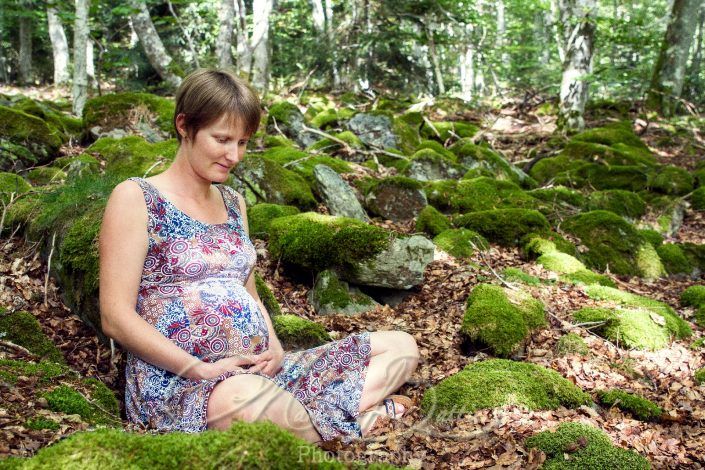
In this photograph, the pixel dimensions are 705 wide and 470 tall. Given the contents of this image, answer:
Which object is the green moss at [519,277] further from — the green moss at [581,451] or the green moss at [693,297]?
the green moss at [581,451]

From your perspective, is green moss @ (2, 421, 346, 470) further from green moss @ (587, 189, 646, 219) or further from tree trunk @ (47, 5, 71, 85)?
tree trunk @ (47, 5, 71, 85)

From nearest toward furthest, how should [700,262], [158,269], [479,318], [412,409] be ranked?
[158,269]
[412,409]
[479,318]
[700,262]

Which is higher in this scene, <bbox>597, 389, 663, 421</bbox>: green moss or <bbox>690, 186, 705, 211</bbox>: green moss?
<bbox>597, 389, 663, 421</bbox>: green moss

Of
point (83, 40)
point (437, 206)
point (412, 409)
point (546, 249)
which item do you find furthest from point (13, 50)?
point (412, 409)

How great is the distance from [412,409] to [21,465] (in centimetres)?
223

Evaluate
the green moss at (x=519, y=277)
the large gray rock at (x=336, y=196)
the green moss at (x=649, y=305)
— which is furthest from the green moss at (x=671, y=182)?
the large gray rock at (x=336, y=196)

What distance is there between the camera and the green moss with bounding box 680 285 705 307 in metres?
5.95

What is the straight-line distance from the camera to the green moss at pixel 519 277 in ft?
18.8

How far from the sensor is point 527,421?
10.1 ft

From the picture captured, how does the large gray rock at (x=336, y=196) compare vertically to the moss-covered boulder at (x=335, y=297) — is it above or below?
above

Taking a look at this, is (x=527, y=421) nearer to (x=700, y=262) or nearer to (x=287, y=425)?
(x=287, y=425)

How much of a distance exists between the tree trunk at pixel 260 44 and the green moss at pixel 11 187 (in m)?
9.07

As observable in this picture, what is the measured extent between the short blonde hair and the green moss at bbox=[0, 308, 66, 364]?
1751 millimetres

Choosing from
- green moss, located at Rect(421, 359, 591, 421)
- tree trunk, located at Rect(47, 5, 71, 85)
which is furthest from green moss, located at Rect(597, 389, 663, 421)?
tree trunk, located at Rect(47, 5, 71, 85)
